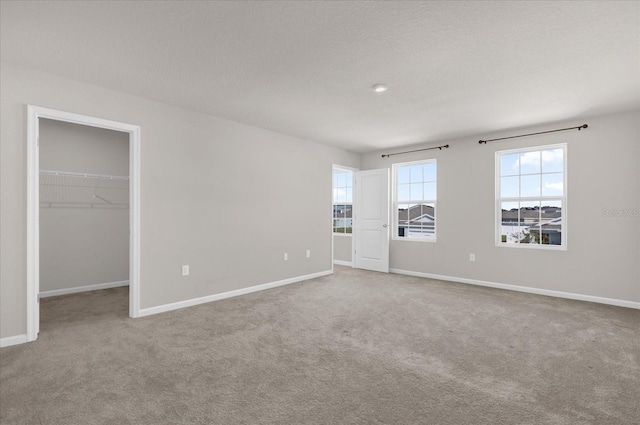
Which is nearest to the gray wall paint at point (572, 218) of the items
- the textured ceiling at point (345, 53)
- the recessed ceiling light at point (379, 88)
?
the textured ceiling at point (345, 53)

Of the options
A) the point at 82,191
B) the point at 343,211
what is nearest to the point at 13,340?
the point at 82,191

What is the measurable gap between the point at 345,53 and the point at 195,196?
103 inches

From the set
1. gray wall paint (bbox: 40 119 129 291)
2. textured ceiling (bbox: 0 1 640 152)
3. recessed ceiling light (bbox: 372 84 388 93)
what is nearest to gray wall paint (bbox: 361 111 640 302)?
textured ceiling (bbox: 0 1 640 152)

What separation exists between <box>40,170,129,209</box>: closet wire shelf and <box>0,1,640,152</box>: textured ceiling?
2114 mm

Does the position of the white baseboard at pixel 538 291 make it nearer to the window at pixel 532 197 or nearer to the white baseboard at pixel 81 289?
the window at pixel 532 197

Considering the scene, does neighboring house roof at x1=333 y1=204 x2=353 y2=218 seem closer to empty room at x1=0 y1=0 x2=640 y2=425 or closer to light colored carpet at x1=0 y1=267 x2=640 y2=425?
empty room at x1=0 y1=0 x2=640 y2=425

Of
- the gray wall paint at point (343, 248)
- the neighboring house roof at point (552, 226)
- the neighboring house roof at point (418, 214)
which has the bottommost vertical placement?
the gray wall paint at point (343, 248)

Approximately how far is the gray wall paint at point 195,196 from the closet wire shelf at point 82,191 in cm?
119

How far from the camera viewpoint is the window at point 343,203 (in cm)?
771

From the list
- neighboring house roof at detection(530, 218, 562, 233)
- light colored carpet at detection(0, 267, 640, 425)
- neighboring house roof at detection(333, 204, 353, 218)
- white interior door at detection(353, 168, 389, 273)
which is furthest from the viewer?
neighboring house roof at detection(333, 204, 353, 218)

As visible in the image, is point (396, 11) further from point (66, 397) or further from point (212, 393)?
point (66, 397)

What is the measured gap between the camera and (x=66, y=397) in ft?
6.89

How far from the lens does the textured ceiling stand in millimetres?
2182

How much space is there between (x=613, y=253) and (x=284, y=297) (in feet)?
14.3
